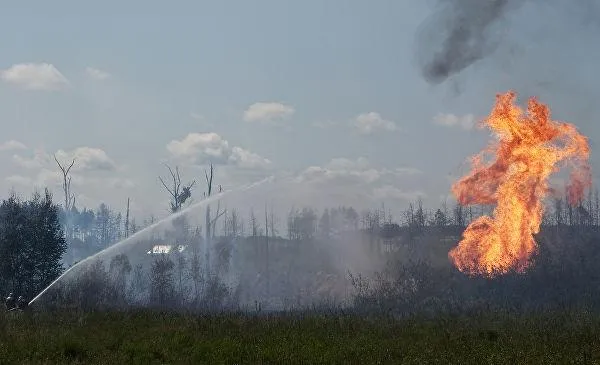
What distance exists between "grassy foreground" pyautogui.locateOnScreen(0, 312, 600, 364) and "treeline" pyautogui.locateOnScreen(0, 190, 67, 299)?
16709 millimetres

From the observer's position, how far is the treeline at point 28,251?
31234mm

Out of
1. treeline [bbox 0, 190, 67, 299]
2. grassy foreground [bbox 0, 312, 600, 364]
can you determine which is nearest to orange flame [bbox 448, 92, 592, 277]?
grassy foreground [bbox 0, 312, 600, 364]

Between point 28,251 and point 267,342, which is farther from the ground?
point 28,251

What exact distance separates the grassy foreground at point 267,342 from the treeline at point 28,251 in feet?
54.8

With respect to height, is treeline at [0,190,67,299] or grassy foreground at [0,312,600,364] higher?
treeline at [0,190,67,299]

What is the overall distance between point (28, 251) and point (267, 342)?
25.5 metres

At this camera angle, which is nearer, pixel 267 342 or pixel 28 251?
pixel 267 342

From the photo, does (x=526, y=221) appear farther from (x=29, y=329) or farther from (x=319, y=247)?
(x=319, y=247)

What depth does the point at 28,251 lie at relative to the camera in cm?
3253

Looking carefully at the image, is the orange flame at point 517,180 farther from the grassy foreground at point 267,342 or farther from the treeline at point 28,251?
the treeline at point 28,251

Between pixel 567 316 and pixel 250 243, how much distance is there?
80209mm

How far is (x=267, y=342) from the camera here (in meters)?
12.9

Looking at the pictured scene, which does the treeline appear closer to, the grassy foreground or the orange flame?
the grassy foreground

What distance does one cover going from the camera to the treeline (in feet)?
102
